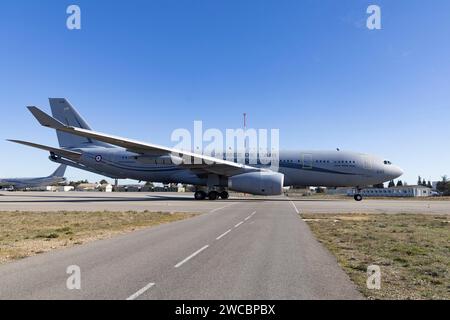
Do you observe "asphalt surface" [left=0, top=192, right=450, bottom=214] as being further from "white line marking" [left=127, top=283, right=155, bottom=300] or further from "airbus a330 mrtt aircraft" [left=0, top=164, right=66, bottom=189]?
"airbus a330 mrtt aircraft" [left=0, top=164, right=66, bottom=189]

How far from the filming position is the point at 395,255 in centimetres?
1070

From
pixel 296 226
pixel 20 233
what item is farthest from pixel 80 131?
pixel 296 226

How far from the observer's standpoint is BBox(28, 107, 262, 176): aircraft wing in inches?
1194

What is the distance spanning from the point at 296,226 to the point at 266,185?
18.4 metres

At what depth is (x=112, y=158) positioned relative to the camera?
42.7 metres

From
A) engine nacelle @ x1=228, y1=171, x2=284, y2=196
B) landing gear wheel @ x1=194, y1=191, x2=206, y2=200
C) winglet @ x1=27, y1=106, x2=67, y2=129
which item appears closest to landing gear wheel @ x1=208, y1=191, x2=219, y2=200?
landing gear wheel @ x1=194, y1=191, x2=206, y2=200

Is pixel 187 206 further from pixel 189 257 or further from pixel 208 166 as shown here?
pixel 189 257

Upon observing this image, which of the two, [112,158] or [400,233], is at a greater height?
[112,158]

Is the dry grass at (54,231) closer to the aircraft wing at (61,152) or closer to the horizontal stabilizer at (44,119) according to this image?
the horizontal stabilizer at (44,119)

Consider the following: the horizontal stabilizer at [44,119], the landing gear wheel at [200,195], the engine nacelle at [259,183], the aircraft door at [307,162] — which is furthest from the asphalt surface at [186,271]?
the landing gear wheel at [200,195]

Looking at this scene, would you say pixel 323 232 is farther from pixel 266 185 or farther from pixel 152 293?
pixel 266 185

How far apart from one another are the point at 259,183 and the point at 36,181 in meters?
77.6
